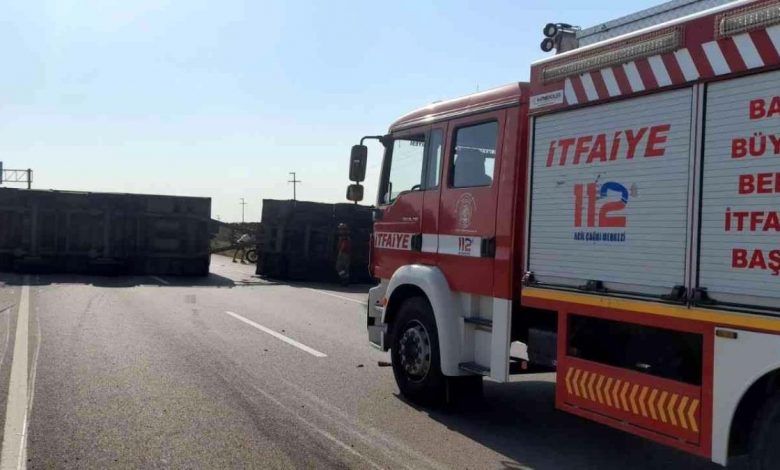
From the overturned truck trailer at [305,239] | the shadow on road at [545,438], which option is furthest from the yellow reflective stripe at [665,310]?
the overturned truck trailer at [305,239]

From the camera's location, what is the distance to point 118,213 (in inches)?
850

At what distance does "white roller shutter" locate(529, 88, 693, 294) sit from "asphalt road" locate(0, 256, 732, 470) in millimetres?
1517

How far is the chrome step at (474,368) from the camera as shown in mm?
6242

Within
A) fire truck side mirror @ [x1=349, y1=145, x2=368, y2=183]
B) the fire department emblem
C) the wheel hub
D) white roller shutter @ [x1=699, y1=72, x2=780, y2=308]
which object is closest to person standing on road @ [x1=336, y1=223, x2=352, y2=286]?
fire truck side mirror @ [x1=349, y1=145, x2=368, y2=183]

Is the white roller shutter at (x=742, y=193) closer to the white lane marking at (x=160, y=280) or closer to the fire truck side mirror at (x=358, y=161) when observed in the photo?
the fire truck side mirror at (x=358, y=161)

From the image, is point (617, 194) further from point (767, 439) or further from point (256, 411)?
point (256, 411)

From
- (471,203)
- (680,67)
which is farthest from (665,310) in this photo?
(471,203)

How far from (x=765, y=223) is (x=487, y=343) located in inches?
107

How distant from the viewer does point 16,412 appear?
639 centimetres

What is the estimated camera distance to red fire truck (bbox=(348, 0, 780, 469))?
4.11 metres

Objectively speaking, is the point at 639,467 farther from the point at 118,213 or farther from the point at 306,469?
the point at 118,213

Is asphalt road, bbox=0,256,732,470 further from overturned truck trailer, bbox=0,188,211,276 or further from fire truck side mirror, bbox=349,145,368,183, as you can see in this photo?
overturned truck trailer, bbox=0,188,211,276

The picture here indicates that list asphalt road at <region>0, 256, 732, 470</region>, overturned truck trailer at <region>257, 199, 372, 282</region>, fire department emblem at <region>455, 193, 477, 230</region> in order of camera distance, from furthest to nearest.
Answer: overturned truck trailer at <region>257, 199, 372, 282</region>
fire department emblem at <region>455, 193, 477, 230</region>
asphalt road at <region>0, 256, 732, 470</region>

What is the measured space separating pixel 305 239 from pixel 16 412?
16333mm
